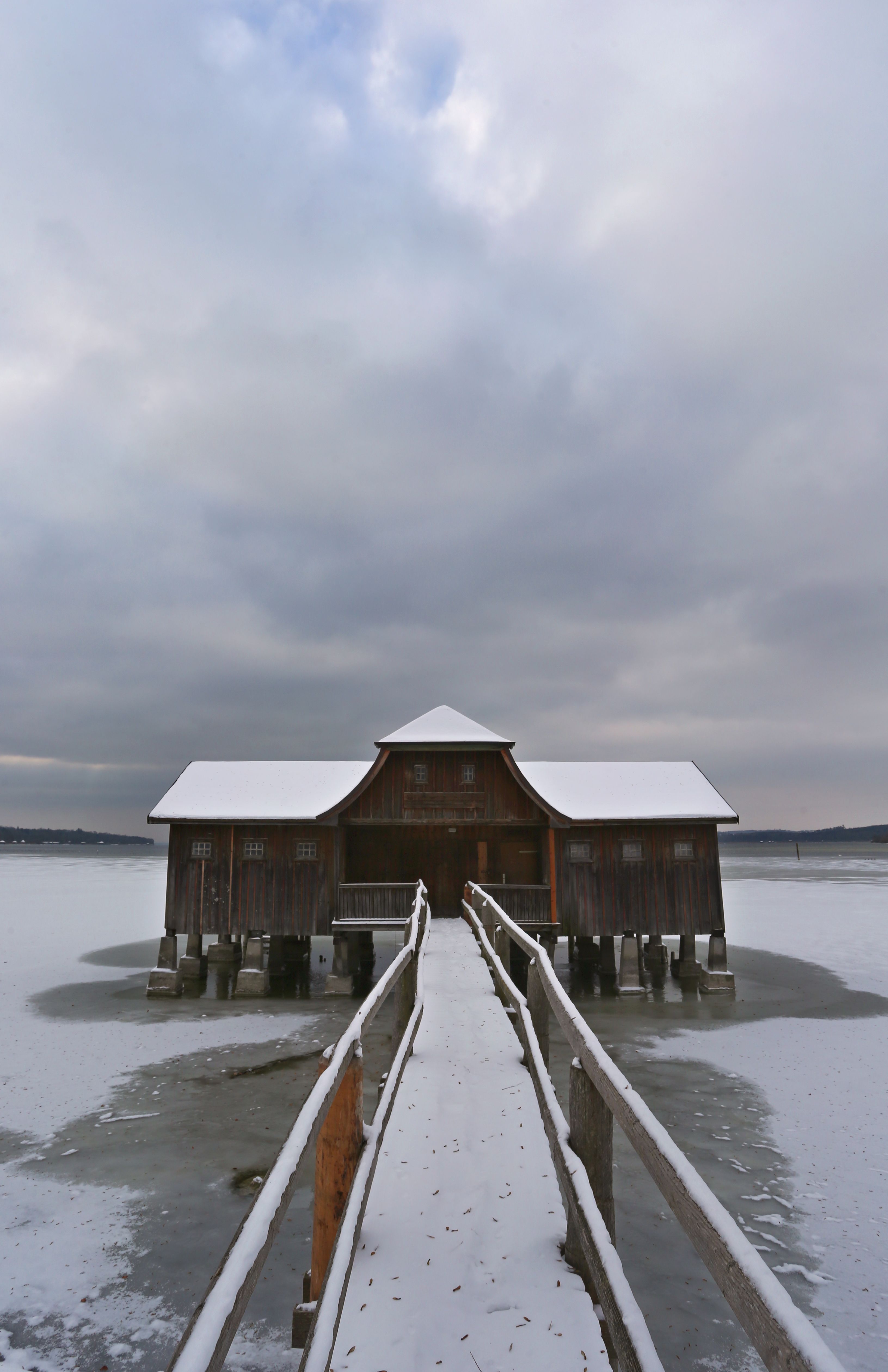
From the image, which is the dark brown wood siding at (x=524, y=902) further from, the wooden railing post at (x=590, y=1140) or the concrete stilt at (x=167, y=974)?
the wooden railing post at (x=590, y=1140)

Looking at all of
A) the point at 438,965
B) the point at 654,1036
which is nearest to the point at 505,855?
the point at 654,1036

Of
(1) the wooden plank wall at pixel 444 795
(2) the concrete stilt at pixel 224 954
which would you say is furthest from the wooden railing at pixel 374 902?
(2) the concrete stilt at pixel 224 954

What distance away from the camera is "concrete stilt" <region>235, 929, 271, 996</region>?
2003cm

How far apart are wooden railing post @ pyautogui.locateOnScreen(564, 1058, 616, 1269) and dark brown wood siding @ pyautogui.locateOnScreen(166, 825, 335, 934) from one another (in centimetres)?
1750

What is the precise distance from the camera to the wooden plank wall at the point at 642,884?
2039 centimetres

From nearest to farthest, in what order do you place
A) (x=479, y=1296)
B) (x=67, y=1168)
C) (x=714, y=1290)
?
(x=479, y=1296) < (x=714, y=1290) < (x=67, y=1168)

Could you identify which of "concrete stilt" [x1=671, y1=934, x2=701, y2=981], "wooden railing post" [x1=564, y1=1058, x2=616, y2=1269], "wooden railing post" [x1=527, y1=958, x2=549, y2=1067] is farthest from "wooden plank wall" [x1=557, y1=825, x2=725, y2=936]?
"wooden railing post" [x1=564, y1=1058, x2=616, y2=1269]

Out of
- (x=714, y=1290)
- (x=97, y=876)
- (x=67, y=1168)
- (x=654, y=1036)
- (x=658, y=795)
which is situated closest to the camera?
(x=714, y=1290)

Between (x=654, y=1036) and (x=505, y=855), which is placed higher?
(x=505, y=855)

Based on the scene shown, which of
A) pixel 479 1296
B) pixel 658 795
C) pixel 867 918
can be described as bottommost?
pixel 867 918

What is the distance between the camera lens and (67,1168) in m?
9.16

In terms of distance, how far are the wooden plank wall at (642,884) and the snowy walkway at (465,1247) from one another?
48.7 feet

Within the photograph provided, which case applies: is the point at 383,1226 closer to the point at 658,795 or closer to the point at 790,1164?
the point at 790,1164

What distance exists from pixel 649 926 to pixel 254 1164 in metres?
13.7
